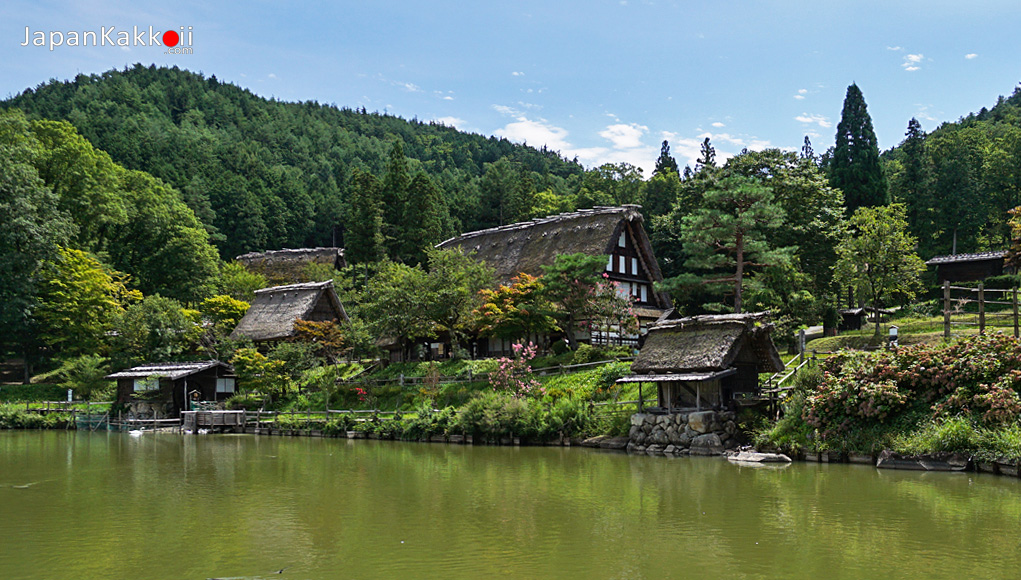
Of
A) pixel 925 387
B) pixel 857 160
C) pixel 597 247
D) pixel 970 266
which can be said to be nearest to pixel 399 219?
pixel 597 247

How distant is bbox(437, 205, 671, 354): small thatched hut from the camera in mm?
37656

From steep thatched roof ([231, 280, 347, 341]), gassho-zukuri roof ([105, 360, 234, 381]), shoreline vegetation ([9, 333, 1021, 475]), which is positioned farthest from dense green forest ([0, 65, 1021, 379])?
shoreline vegetation ([9, 333, 1021, 475])

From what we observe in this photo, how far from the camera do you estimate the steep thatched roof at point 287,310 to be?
41062mm

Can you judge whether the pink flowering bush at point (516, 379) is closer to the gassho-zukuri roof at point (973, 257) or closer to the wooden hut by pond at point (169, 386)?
the wooden hut by pond at point (169, 386)

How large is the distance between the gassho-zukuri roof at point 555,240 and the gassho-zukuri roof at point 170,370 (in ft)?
46.0

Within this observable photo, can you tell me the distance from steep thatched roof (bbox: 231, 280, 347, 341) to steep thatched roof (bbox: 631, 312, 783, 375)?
23188mm

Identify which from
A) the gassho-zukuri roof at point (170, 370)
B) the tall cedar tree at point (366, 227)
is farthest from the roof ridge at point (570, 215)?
the gassho-zukuri roof at point (170, 370)

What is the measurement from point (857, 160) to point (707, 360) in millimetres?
29134

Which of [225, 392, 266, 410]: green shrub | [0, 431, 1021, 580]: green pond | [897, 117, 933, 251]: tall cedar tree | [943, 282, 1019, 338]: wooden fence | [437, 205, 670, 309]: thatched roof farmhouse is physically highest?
[897, 117, 933, 251]: tall cedar tree

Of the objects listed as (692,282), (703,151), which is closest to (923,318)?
(692,282)

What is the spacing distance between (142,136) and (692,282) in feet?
220

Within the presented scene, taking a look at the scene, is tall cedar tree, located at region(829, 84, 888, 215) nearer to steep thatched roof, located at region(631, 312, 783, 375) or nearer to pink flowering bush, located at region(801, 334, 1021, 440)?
steep thatched roof, located at region(631, 312, 783, 375)

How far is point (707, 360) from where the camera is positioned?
21.5 meters

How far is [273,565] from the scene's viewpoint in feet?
30.7
